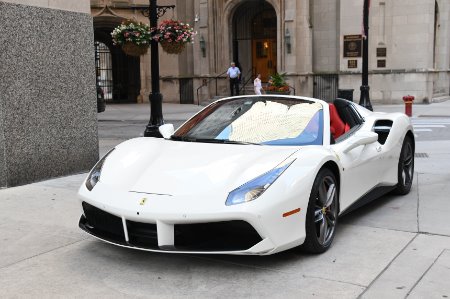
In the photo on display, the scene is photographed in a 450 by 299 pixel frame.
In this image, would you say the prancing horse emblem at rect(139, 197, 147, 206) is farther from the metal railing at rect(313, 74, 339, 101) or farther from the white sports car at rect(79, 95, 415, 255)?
the metal railing at rect(313, 74, 339, 101)

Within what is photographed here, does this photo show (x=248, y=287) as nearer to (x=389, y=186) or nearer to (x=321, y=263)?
(x=321, y=263)

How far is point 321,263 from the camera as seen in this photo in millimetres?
4406

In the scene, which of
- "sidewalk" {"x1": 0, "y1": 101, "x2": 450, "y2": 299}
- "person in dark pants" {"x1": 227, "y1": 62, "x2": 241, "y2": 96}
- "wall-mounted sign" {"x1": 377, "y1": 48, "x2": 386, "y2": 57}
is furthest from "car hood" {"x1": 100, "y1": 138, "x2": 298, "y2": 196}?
"wall-mounted sign" {"x1": 377, "y1": 48, "x2": 386, "y2": 57}

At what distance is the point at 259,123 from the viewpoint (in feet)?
17.4

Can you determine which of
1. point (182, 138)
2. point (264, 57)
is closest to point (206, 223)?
point (182, 138)

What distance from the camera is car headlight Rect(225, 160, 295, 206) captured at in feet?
13.2

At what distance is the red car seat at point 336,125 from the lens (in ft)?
18.6

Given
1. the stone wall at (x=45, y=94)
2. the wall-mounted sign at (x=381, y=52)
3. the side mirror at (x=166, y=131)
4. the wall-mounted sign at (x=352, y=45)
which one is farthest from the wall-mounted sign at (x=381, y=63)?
the side mirror at (x=166, y=131)

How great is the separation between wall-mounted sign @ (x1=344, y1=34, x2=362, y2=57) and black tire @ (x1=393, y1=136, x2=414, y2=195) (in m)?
19.4

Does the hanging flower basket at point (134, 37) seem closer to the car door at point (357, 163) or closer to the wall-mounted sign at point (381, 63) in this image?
the car door at point (357, 163)

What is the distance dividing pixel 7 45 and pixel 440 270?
6075 mm

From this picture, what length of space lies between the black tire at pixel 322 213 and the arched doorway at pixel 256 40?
2488 cm

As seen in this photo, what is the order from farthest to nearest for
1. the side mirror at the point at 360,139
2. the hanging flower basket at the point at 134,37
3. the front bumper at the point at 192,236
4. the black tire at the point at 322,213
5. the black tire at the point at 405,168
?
1. the hanging flower basket at the point at 134,37
2. the black tire at the point at 405,168
3. the side mirror at the point at 360,139
4. the black tire at the point at 322,213
5. the front bumper at the point at 192,236

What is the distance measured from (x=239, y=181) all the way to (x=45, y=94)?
478 centimetres
